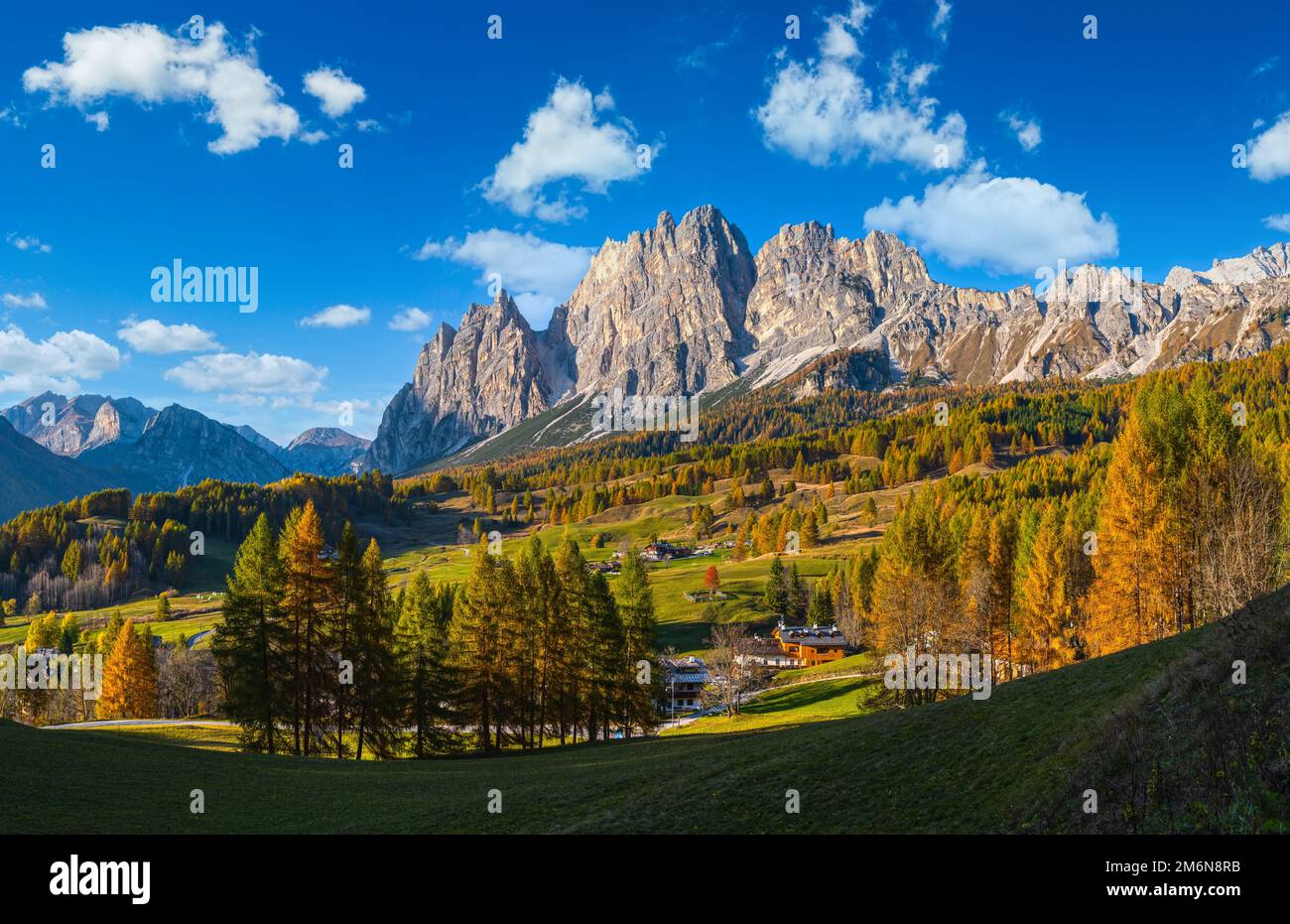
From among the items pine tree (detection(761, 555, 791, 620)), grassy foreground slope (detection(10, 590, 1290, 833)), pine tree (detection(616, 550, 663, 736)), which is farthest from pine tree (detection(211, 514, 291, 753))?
pine tree (detection(761, 555, 791, 620))

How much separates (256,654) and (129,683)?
3520 cm

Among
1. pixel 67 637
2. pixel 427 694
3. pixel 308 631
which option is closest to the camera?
pixel 308 631

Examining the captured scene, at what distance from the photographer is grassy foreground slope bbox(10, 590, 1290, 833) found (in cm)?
1288

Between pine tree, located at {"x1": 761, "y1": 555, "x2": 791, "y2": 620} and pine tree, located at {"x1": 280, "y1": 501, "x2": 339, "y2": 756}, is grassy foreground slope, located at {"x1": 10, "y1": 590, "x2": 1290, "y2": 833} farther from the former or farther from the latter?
pine tree, located at {"x1": 761, "y1": 555, "x2": 791, "y2": 620}

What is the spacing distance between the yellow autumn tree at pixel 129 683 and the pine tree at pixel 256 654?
106 feet

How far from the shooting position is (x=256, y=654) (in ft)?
133

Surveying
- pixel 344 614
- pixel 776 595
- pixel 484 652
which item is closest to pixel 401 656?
pixel 344 614

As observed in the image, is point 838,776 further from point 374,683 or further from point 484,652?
point 374,683

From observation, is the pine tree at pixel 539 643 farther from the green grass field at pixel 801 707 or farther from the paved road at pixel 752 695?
the paved road at pixel 752 695

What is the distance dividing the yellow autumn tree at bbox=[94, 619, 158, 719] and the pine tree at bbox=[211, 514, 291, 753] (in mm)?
32190

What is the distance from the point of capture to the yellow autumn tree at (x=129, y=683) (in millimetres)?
63312
